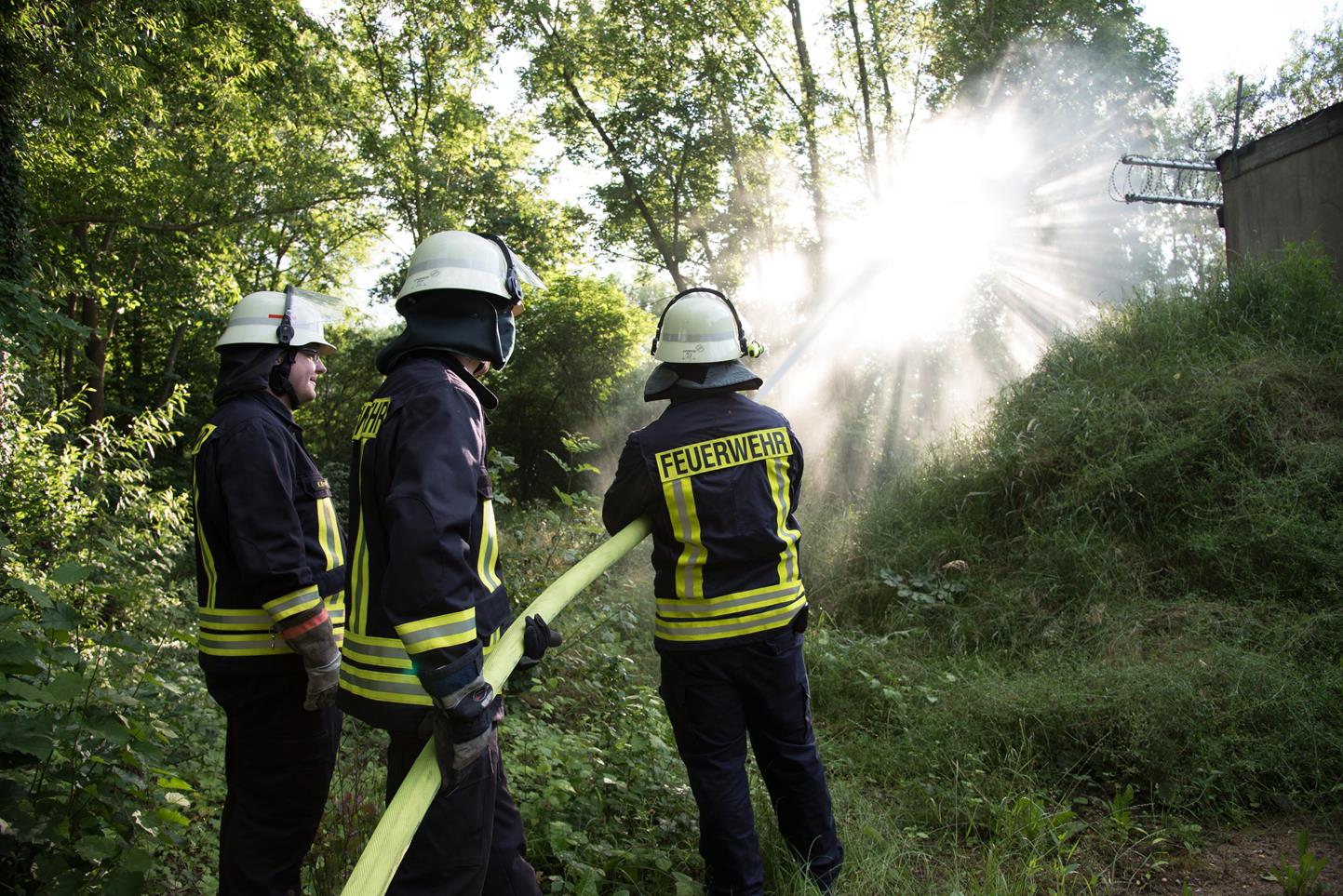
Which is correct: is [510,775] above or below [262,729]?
below

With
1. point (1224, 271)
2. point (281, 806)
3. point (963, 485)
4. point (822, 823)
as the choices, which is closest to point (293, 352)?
point (281, 806)

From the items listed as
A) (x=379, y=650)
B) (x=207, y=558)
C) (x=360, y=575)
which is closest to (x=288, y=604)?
(x=207, y=558)

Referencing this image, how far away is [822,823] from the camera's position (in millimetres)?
3123

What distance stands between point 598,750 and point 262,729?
1.52m

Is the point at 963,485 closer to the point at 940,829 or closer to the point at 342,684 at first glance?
the point at 940,829

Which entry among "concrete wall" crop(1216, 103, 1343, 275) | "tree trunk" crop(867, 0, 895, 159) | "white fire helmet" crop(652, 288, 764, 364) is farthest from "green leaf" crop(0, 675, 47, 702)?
"tree trunk" crop(867, 0, 895, 159)

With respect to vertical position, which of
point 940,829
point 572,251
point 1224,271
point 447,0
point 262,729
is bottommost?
point 940,829

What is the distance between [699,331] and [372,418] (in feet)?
4.23

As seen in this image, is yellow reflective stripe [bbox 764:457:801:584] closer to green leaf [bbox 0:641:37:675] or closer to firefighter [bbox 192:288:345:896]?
firefighter [bbox 192:288:345:896]

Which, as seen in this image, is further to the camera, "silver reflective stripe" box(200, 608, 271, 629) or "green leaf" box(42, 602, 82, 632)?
"silver reflective stripe" box(200, 608, 271, 629)

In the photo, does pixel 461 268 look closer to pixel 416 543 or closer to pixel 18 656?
pixel 416 543

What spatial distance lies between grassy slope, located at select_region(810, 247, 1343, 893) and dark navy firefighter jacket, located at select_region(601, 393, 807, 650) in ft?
3.61

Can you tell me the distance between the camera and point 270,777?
9.04 feet

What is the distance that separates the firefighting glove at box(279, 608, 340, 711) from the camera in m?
2.77
